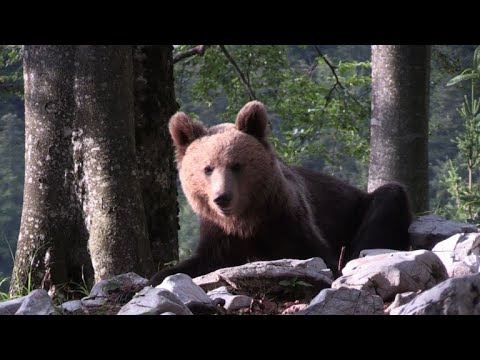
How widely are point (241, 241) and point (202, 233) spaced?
362 millimetres

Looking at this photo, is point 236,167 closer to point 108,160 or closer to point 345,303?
point 108,160

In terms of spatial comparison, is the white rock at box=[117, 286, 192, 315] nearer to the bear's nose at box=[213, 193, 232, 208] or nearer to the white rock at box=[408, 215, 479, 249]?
the bear's nose at box=[213, 193, 232, 208]

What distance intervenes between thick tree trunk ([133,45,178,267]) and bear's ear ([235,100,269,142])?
107cm

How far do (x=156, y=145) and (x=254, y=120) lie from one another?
1.20 meters

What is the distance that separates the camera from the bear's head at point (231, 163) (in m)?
5.80

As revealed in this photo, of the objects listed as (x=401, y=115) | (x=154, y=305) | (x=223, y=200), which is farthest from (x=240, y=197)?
(x=401, y=115)

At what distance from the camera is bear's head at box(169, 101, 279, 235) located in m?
5.80

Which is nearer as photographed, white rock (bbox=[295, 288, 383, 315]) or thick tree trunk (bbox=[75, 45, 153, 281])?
white rock (bbox=[295, 288, 383, 315])

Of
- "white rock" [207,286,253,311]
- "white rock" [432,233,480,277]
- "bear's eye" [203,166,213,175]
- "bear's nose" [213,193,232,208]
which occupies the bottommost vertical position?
"white rock" [207,286,253,311]

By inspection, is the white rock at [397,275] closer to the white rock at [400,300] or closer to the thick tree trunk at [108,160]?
the white rock at [400,300]

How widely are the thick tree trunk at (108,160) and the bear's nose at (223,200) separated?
64 centimetres

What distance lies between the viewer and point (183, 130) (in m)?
6.02

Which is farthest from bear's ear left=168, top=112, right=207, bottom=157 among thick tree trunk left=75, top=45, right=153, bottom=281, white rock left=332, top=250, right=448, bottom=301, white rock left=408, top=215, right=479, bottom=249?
white rock left=332, top=250, right=448, bottom=301

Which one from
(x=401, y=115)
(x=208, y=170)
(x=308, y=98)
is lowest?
(x=208, y=170)
